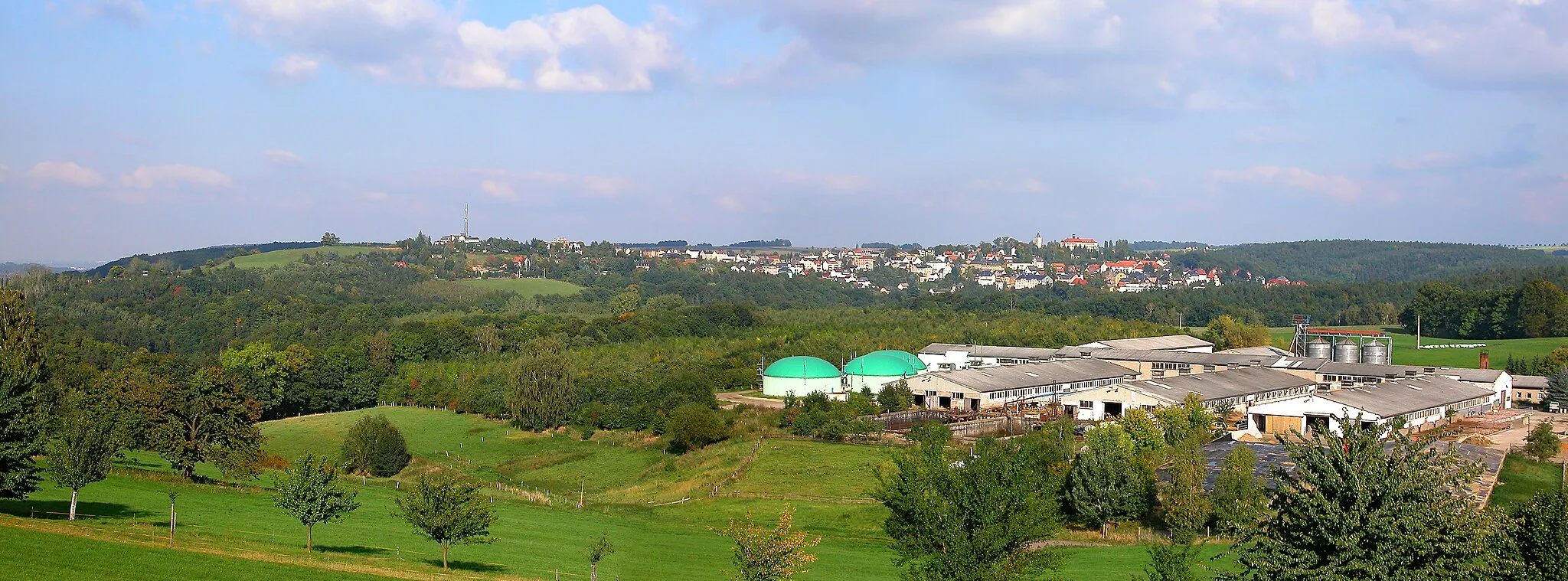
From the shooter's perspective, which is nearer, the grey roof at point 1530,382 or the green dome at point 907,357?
the grey roof at point 1530,382

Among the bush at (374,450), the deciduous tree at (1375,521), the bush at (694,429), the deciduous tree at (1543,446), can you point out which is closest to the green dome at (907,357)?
the bush at (694,429)

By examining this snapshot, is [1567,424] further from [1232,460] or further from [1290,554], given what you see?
[1290,554]

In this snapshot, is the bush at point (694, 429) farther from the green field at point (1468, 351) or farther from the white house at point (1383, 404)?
the green field at point (1468, 351)

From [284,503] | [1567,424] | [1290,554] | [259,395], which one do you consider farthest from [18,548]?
[1567,424]

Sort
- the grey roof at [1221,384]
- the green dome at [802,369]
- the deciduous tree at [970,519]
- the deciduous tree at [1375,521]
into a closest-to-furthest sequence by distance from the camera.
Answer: the deciduous tree at [1375,521] → the deciduous tree at [970,519] → the grey roof at [1221,384] → the green dome at [802,369]

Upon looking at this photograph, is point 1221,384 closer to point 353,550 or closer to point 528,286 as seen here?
point 353,550

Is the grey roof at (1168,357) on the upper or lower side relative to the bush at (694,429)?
upper
